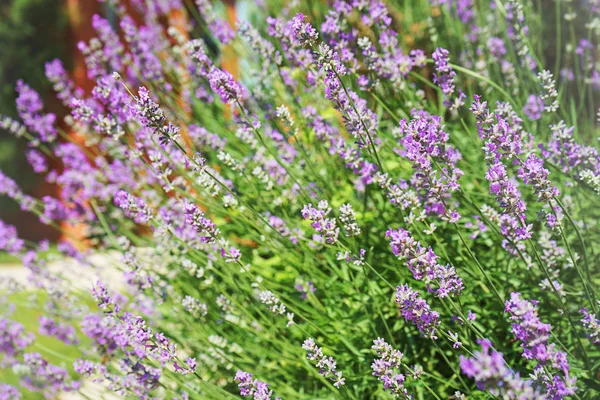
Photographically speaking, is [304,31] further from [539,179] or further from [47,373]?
[47,373]

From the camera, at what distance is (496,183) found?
54.9 inches

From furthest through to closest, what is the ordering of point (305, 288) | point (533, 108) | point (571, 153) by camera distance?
point (533, 108) < point (305, 288) < point (571, 153)

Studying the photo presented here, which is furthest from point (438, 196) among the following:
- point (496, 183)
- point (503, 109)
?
point (503, 109)

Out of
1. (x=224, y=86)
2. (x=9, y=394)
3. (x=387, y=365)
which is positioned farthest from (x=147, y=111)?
(x=9, y=394)

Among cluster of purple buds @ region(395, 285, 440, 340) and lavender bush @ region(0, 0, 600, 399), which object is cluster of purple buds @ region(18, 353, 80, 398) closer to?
lavender bush @ region(0, 0, 600, 399)

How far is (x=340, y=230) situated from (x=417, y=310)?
0.75 m

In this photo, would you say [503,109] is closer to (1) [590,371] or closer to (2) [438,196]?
(2) [438,196]

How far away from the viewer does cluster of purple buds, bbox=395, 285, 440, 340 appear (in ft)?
4.71

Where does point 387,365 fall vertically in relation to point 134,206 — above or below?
below

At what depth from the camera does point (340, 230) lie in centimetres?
218

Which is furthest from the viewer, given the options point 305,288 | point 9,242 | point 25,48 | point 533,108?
point 25,48

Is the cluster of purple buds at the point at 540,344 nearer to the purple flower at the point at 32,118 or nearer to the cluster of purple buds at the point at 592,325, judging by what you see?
the cluster of purple buds at the point at 592,325

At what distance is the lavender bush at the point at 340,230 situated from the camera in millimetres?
1504

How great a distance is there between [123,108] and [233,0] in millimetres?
6023
